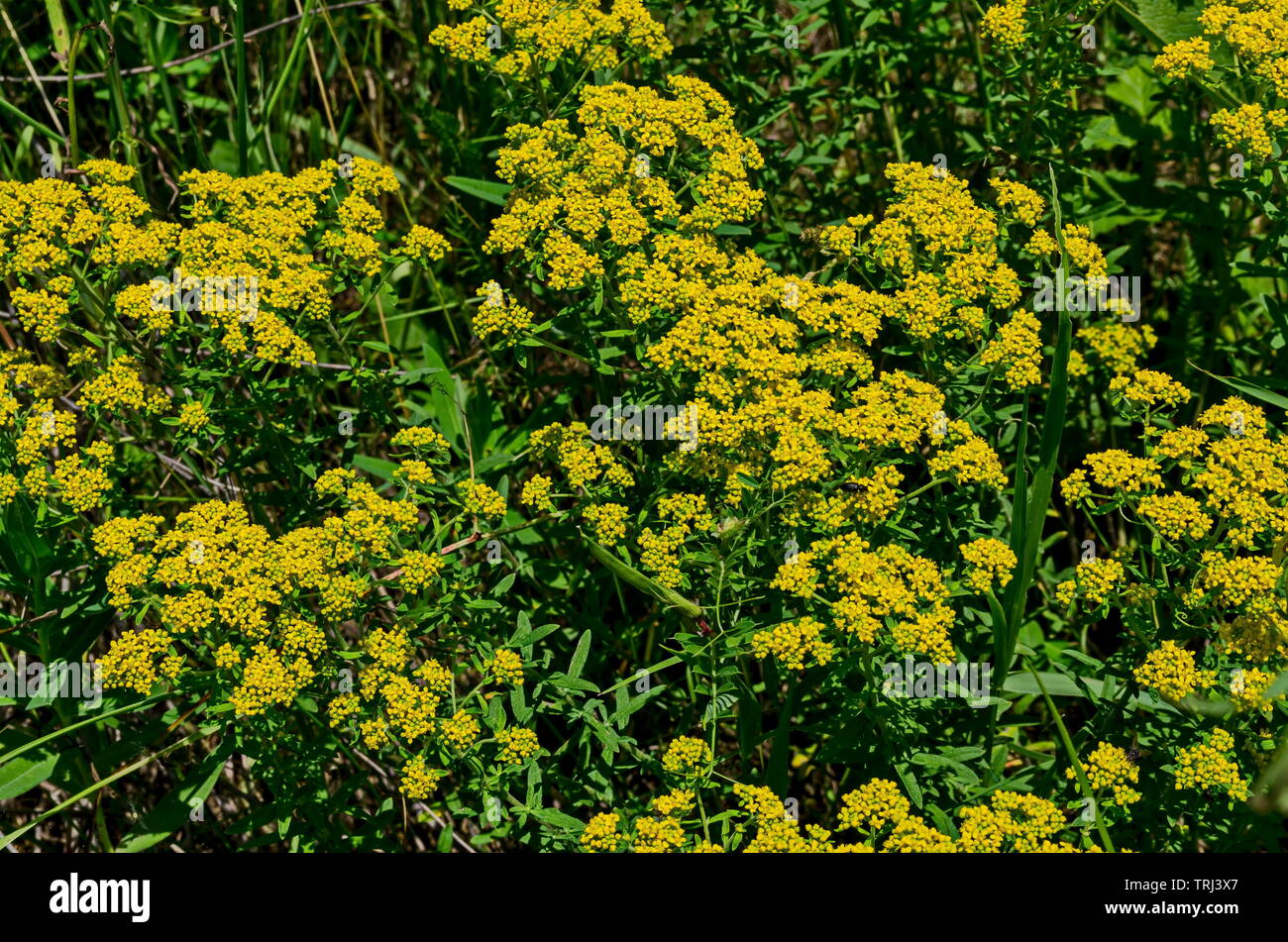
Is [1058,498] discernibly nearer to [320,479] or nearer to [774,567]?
[774,567]

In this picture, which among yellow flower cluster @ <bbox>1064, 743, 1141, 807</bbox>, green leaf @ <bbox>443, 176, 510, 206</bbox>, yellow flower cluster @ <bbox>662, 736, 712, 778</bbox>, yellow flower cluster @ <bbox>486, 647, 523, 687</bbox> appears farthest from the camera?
green leaf @ <bbox>443, 176, 510, 206</bbox>

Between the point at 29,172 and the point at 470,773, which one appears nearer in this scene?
the point at 470,773

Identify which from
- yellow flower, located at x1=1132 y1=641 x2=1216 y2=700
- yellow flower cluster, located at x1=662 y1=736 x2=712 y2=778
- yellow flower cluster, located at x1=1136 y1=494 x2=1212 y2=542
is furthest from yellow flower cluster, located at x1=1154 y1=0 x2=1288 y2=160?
yellow flower cluster, located at x1=662 y1=736 x2=712 y2=778

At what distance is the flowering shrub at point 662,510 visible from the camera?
4.28 meters

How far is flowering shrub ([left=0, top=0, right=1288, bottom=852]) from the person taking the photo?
4.28 meters

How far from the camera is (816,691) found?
4.75 meters

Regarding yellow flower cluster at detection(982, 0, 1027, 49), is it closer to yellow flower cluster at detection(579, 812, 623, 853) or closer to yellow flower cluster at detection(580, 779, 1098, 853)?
yellow flower cluster at detection(580, 779, 1098, 853)

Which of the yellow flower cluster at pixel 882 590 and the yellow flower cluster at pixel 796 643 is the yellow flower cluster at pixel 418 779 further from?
the yellow flower cluster at pixel 882 590

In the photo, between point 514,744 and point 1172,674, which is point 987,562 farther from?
point 514,744

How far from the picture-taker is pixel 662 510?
448cm

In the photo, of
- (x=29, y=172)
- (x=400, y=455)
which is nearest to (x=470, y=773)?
(x=400, y=455)

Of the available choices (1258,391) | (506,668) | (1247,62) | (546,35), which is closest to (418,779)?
(506,668)

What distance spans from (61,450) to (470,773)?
9.63 feet

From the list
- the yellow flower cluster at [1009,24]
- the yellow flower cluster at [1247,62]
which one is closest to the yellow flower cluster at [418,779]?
the yellow flower cluster at [1009,24]
